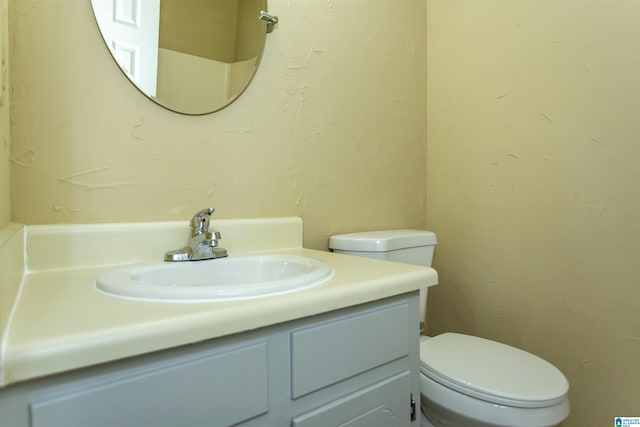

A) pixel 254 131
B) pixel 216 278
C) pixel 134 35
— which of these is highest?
pixel 134 35

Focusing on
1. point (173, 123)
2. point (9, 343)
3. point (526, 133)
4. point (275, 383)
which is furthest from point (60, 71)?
point (526, 133)

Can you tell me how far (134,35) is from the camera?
0.86m

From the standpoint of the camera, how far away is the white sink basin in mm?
548

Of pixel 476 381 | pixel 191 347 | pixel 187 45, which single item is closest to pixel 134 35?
pixel 187 45

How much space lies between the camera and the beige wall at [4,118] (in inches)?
24.9

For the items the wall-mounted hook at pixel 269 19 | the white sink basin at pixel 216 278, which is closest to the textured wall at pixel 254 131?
the wall-mounted hook at pixel 269 19

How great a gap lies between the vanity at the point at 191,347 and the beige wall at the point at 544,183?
0.72 metres

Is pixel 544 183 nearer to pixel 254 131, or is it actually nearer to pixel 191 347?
pixel 254 131

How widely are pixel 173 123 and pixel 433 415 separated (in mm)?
1033

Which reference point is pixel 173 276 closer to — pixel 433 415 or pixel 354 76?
pixel 433 415

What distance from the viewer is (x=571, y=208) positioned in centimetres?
119

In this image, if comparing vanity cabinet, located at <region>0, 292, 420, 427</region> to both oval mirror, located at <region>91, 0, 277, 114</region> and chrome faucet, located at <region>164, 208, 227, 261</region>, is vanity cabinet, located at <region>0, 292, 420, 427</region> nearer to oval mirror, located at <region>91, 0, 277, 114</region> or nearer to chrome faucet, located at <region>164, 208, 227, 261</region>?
chrome faucet, located at <region>164, 208, 227, 261</region>

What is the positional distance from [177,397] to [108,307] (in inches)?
6.2

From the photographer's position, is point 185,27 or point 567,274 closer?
point 185,27
